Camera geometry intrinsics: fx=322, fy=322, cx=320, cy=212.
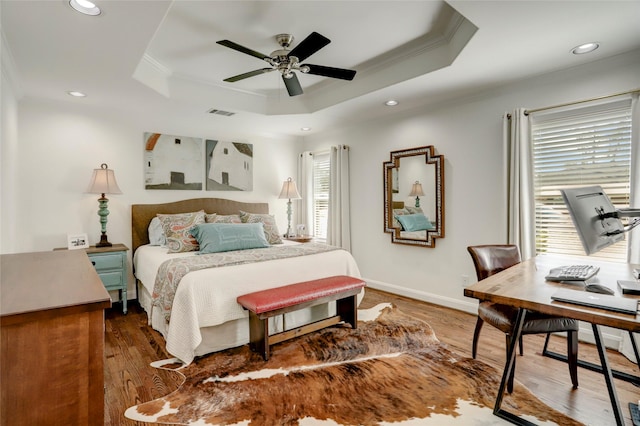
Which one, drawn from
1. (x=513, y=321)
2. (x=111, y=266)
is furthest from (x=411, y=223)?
(x=111, y=266)

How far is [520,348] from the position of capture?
8.63 ft

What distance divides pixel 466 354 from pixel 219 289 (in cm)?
208

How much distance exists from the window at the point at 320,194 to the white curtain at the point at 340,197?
12.4 inches

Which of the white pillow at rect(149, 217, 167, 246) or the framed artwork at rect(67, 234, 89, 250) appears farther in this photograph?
the white pillow at rect(149, 217, 167, 246)

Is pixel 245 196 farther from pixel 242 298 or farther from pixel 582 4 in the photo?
pixel 582 4

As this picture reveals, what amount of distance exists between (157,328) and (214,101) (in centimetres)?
260

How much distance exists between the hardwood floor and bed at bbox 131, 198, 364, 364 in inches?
8.4

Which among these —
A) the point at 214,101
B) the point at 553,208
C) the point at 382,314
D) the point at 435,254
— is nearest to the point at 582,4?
the point at 553,208

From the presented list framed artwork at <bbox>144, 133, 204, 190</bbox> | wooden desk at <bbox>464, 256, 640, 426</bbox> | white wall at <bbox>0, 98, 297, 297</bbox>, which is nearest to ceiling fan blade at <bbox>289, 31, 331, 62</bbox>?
wooden desk at <bbox>464, 256, 640, 426</bbox>

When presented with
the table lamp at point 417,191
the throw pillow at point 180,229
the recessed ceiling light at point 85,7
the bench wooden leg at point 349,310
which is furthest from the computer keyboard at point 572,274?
the throw pillow at point 180,229

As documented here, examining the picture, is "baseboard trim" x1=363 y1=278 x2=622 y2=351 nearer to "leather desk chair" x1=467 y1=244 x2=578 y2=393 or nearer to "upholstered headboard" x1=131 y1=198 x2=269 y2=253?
"leather desk chair" x1=467 y1=244 x2=578 y2=393

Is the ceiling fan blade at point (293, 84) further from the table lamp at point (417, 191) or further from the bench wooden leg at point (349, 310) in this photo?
the bench wooden leg at point (349, 310)

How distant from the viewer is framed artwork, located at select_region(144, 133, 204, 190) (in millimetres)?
4281

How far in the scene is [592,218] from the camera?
1641 mm
